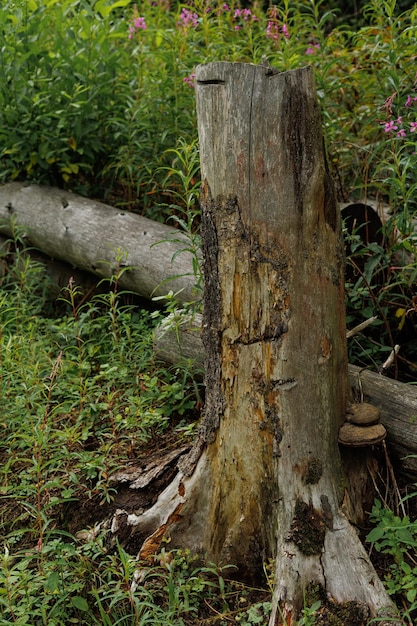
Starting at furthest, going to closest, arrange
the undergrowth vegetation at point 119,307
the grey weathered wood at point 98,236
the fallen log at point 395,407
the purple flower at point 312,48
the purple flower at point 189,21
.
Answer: the purple flower at point 189,21
the purple flower at point 312,48
the grey weathered wood at point 98,236
the fallen log at point 395,407
the undergrowth vegetation at point 119,307

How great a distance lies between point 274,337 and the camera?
2842mm

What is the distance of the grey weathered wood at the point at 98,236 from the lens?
437cm

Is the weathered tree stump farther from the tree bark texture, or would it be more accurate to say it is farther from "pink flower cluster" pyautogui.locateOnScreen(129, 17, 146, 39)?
"pink flower cluster" pyautogui.locateOnScreen(129, 17, 146, 39)

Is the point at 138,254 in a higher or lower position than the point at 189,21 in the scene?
lower

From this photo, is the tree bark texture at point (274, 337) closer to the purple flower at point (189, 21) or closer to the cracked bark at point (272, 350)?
the cracked bark at point (272, 350)

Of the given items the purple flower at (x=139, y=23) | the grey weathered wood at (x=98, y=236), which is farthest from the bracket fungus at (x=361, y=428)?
the purple flower at (x=139, y=23)

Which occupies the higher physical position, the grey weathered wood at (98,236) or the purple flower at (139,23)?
the purple flower at (139,23)

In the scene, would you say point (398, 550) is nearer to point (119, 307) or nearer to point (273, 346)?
point (273, 346)

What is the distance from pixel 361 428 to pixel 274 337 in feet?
1.80

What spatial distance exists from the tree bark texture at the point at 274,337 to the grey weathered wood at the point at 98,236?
1.26 meters

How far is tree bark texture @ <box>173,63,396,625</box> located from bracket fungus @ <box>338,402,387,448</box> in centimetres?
5

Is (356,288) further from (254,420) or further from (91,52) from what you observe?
(91,52)

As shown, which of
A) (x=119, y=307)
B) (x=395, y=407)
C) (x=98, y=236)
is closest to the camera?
(x=395, y=407)

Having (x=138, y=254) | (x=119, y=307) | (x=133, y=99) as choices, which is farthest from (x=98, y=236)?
(x=133, y=99)
